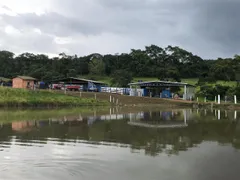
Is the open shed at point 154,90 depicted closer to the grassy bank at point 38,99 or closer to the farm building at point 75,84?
the farm building at point 75,84

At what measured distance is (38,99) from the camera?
3781 centimetres

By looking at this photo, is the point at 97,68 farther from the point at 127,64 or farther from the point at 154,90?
the point at 154,90

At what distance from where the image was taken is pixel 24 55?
103 metres

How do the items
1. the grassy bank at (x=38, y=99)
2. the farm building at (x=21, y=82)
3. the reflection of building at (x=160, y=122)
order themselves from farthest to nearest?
1. the farm building at (x=21, y=82)
2. the grassy bank at (x=38, y=99)
3. the reflection of building at (x=160, y=122)

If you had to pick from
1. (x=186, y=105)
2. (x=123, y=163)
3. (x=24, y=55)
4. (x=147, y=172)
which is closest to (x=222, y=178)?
(x=147, y=172)

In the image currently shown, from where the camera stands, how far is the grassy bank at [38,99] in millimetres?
36250

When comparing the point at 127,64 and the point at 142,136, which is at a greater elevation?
the point at 127,64

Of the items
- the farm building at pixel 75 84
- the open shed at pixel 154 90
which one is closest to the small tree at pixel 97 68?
the farm building at pixel 75 84

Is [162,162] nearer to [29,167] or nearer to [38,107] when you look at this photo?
[29,167]

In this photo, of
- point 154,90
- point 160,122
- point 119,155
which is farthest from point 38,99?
point 119,155

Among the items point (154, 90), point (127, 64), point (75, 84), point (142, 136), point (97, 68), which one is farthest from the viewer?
point (127, 64)

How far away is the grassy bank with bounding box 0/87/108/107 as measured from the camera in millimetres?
36250

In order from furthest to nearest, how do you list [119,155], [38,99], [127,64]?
[127,64]
[38,99]
[119,155]

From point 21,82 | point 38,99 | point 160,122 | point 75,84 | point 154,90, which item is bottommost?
point 160,122
